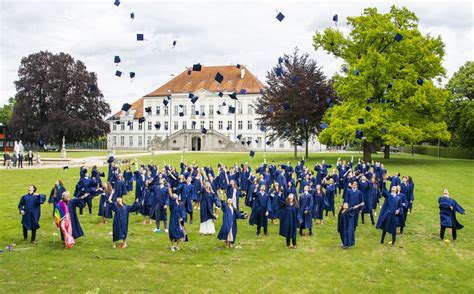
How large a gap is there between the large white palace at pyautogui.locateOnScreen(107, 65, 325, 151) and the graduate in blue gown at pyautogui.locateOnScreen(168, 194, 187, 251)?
60.0 meters

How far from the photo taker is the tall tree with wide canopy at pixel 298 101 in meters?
40.4

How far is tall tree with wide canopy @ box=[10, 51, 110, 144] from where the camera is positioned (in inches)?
2504

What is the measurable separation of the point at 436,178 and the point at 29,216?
80.8 ft

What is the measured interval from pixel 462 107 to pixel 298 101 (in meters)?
17.8

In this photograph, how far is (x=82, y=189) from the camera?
53.2ft

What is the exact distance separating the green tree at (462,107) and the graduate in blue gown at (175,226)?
38262 mm

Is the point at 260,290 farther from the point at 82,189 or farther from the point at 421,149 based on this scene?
the point at 421,149

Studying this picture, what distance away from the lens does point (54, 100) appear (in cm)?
6538

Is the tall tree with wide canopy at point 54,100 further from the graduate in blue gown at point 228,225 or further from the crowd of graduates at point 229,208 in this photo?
the graduate in blue gown at point 228,225

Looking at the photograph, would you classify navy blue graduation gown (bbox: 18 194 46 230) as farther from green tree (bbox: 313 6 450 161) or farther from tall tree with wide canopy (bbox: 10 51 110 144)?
tall tree with wide canopy (bbox: 10 51 110 144)

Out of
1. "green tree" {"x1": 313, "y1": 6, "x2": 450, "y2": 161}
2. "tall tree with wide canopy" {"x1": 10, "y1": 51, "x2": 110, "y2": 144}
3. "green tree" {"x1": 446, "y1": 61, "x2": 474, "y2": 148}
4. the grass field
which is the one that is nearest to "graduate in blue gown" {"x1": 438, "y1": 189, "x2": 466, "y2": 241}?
the grass field

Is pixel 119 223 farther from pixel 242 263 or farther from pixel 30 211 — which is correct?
pixel 242 263

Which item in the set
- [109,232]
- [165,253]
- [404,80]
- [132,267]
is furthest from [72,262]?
[404,80]

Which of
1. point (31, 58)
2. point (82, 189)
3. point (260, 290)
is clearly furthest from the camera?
point (31, 58)
